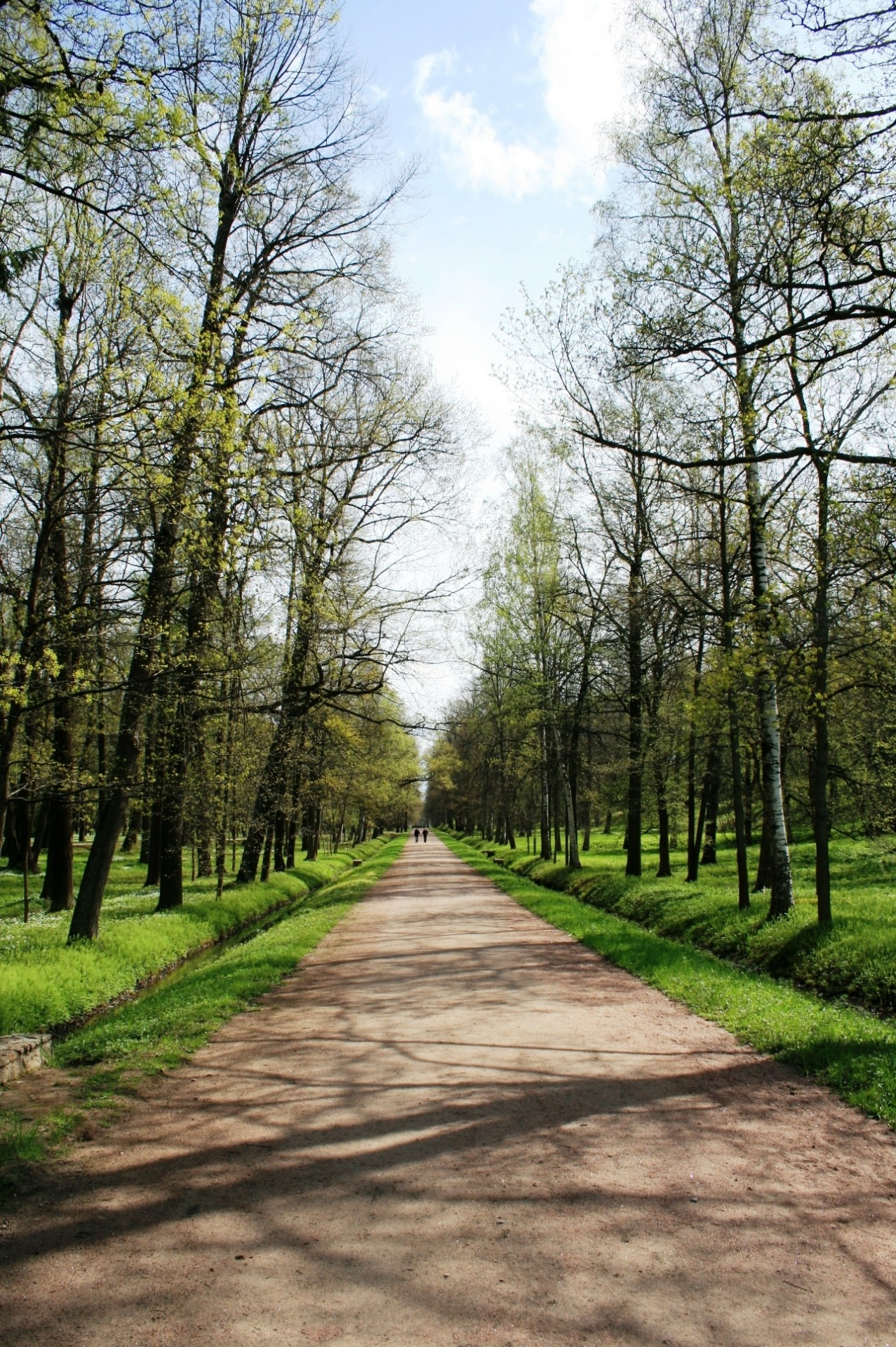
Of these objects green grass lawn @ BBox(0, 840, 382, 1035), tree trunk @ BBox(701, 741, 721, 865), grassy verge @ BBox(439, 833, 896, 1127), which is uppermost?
tree trunk @ BBox(701, 741, 721, 865)

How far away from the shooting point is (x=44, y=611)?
9.41 m

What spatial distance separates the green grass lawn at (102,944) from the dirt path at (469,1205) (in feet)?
11.1

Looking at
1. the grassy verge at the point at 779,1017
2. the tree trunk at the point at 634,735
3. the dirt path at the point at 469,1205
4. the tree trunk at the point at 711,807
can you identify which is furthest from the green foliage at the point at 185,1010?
the tree trunk at the point at 711,807

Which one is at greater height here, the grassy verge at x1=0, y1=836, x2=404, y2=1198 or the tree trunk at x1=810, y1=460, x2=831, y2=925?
the tree trunk at x1=810, y1=460, x2=831, y2=925

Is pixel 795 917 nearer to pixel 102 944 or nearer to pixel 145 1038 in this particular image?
pixel 145 1038

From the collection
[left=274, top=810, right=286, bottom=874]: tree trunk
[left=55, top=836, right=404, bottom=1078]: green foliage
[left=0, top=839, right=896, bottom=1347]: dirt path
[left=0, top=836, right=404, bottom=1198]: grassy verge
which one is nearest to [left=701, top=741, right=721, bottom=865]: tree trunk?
[left=55, top=836, right=404, bottom=1078]: green foliage

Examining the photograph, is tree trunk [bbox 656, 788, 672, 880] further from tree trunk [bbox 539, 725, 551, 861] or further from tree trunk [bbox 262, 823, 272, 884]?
tree trunk [bbox 262, 823, 272, 884]

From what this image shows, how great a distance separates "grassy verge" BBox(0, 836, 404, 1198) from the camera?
4.84 metres

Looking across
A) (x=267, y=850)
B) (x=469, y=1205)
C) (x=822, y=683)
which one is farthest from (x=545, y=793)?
(x=469, y=1205)

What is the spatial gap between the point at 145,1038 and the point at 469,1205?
13.7 ft

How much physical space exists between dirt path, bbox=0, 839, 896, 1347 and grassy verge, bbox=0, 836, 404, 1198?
27cm

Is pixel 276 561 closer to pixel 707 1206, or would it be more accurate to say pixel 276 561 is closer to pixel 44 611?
pixel 44 611

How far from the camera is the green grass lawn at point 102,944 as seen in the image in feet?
30.6

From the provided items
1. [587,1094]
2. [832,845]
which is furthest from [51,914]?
[832,845]
